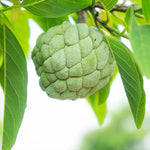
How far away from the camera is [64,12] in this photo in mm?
1381

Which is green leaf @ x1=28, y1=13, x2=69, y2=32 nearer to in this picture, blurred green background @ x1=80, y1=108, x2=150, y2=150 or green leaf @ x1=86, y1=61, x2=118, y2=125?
green leaf @ x1=86, y1=61, x2=118, y2=125

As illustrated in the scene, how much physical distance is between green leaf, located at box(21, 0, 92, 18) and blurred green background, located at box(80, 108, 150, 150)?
1498 cm

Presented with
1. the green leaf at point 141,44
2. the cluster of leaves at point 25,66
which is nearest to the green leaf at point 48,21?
the cluster of leaves at point 25,66

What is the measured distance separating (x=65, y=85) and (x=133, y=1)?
100 centimetres

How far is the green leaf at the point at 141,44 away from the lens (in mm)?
943

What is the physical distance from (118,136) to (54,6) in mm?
15872

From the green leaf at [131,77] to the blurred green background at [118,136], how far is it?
14.8 metres

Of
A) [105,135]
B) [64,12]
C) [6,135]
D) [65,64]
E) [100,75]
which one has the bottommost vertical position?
[105,135]

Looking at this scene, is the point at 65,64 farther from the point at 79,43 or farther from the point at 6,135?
the point at 6,135

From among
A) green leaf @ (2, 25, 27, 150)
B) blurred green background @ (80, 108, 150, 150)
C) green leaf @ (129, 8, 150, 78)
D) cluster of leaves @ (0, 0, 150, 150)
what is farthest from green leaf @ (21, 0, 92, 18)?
blurred green background @ (80, 108, 150, 150)

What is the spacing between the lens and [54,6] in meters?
1.36

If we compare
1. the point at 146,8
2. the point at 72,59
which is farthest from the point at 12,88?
the point at 146,8

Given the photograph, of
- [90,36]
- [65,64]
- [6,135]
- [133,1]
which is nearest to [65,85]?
[65,64]

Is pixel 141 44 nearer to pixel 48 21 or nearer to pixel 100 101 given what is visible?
pixel 48 21
